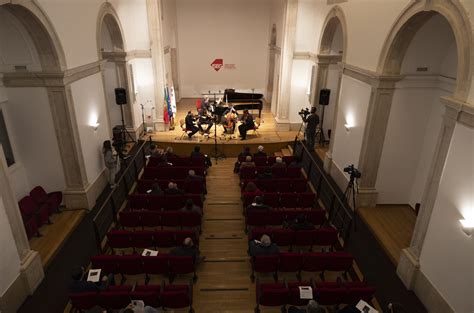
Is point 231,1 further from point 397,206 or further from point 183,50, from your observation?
point 397,206

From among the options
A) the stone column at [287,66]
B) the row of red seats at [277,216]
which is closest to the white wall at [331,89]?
the stone column at [287,66]

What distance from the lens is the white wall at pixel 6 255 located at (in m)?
5.88

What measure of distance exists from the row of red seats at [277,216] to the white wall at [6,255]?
498 cm

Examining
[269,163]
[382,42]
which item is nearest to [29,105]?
[269,163]

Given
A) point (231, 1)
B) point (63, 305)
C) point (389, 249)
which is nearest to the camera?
point (63, 305)

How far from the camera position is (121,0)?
41.1ft

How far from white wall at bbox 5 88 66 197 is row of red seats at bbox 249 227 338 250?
5.71 meters

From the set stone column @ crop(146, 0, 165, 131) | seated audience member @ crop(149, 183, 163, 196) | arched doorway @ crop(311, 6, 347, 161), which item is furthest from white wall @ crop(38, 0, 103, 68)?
arched doorway @ crop(311, 6, 347, 161)

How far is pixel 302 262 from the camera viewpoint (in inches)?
263

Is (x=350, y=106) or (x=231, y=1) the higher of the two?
(x=231, y=1)

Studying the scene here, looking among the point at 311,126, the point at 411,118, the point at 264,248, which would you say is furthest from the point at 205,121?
the point at 264,248

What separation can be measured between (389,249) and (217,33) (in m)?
16.3

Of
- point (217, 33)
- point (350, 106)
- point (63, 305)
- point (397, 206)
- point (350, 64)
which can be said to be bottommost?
point (63, 305)

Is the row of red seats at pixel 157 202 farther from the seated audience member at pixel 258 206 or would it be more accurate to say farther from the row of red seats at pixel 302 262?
the row of red seats at pixel 302 262
